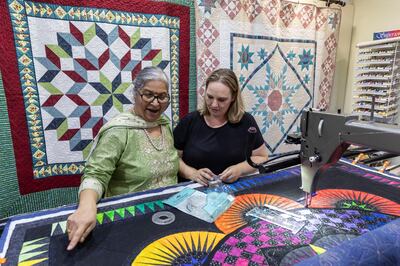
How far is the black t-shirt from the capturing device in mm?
1633

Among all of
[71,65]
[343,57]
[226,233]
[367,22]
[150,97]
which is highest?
[367,22]

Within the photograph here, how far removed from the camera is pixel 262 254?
A: 77 cm

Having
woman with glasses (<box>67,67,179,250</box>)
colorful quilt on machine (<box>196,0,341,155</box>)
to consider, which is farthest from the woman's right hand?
colorful quilt on machine (<box>196,0,341,155</box>)

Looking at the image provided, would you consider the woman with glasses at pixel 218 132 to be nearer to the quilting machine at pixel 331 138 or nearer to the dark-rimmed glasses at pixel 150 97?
the dark-rimmed glasses at pixel 150 97

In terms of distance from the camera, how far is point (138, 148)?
1.26 metres

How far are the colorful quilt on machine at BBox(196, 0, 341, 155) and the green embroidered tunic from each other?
95cm

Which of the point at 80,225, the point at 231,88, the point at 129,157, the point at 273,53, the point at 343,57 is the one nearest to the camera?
the point at 80,225

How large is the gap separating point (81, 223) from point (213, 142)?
94 centimetres

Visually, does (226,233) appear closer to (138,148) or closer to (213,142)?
(138,148)

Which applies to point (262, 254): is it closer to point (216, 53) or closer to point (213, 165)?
point (213, 165)

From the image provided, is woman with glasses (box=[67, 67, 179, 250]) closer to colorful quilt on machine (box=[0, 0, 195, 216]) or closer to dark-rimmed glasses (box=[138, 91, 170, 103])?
dark-rimmed glasses (box=[138, 91, 170, 103])

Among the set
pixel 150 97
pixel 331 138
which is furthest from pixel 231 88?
pixel 331 138

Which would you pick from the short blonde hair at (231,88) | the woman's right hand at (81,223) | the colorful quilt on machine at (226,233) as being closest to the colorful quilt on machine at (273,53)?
the short blonde hair at (231,88)

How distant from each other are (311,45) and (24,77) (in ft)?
7.46
